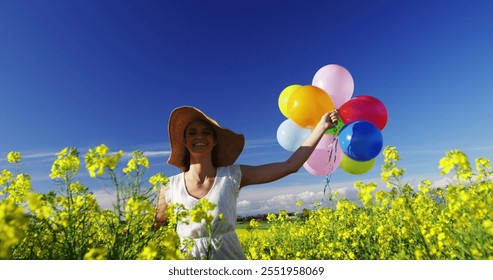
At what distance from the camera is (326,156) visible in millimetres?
3469

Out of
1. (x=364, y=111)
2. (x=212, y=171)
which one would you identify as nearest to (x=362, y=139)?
(x=364, y=111)

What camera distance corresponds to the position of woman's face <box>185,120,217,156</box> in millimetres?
2576

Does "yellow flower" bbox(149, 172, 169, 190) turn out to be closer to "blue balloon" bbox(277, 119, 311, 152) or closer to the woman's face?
the woman's face

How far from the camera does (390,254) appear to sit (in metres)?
3.03

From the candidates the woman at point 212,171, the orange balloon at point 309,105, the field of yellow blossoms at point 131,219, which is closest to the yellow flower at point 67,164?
the field of yellow blossoms at point 131,219

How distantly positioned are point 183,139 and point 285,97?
4.24 ft

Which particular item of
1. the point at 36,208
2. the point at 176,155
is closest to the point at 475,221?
the point at 176,155

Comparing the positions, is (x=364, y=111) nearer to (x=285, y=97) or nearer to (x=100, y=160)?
(x=285, y=97)

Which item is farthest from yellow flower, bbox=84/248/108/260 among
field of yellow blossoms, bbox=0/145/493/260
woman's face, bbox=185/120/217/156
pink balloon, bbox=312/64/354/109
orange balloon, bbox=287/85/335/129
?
pink balloon, bbox=312/64/354/109

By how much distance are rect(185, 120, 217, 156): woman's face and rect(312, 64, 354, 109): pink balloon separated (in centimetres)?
143

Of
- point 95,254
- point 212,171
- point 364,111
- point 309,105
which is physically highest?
point 309,105

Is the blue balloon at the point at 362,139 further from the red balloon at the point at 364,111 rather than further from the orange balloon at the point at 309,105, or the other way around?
the orange balloon at the point at 309,105
